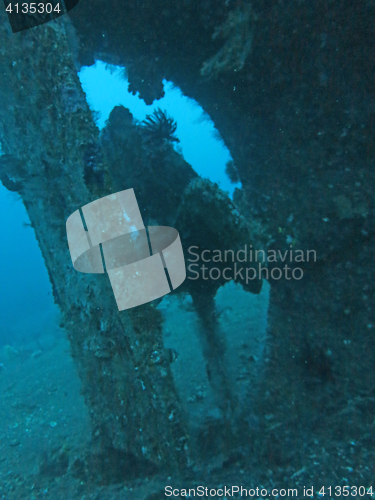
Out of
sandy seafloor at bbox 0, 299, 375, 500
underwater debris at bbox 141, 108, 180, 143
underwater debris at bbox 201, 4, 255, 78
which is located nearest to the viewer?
sandy seafloor at bbox 0, 299, 375, 500

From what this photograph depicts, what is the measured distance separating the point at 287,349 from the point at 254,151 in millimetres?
3284

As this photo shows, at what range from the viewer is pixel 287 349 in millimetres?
4316

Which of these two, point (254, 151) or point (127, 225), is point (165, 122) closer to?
point (254, 151)

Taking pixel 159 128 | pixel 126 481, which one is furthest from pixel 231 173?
pixel 126 481

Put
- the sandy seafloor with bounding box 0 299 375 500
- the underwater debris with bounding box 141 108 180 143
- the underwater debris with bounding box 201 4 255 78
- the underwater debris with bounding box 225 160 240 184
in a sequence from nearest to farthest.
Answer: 1. the sandy seafloor with bounding box 0 299 375 500
2. the underwater debris with bounding box 201 4 255 78
3. the underwater debris with bounding box 141 108 180 143
4. the underwater debris with bounding box 225 160 240 184

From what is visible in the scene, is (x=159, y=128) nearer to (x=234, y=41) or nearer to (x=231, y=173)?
(x=234, y=41)

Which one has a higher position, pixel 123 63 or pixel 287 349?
pixel 123 63

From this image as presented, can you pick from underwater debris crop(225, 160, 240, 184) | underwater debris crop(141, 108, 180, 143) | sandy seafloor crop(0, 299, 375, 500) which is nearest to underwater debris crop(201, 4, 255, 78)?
underwater debris crop(141, 108, 180, 143)

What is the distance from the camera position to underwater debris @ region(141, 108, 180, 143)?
4.93 metres

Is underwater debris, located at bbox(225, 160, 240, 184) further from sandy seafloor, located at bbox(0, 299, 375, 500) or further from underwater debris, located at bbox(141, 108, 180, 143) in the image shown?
sandy seafloor, located at bbox(0, 299, 375, 500)

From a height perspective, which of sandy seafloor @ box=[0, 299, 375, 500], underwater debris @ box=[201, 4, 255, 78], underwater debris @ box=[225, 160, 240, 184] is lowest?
sandy seafloor @ box=[0, 299, 375, 500]

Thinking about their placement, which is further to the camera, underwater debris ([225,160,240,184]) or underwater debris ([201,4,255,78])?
underwater debris ([225,160,240,184])

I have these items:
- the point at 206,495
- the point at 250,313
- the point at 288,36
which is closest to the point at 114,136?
the point at 288,36

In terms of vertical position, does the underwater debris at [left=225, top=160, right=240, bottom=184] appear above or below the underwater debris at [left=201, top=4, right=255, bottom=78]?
below
